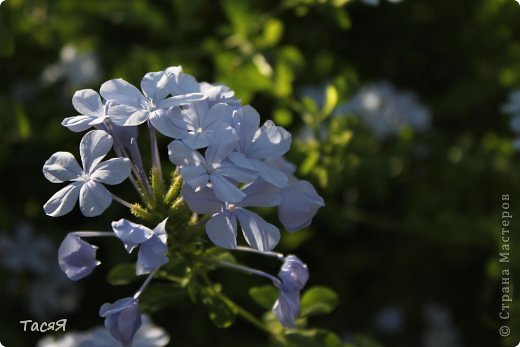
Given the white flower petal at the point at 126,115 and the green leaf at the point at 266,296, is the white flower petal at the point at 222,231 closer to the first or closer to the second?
the white flower petal at the point at 126,115

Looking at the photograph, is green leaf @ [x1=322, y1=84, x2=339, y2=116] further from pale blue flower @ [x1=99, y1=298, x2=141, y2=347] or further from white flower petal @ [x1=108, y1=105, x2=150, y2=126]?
pale blue flower @ [x1=99, y1=298, x2=141, y2=347]

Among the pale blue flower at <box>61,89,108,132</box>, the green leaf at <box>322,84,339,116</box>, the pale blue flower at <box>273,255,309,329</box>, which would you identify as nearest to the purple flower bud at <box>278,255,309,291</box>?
the pale blue flower at <box>273,255,309,329</box>

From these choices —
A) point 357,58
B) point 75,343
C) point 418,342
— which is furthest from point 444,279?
point 75,343

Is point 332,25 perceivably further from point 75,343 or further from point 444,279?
point 75,343

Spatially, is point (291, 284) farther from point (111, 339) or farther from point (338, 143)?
point (338, 143)

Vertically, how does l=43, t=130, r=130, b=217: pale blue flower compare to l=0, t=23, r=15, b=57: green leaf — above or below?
below

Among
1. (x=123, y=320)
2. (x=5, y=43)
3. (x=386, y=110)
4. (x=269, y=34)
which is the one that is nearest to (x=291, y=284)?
(x=123, y=320)

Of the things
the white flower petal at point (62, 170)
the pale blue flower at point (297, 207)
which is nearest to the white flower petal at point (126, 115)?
the white flower petal at point (62, 170)

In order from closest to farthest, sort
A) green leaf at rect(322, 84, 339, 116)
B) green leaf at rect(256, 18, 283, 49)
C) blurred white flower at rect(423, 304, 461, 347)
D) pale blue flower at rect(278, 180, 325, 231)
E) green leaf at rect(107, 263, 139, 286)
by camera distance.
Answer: pale blue flower at rect(278, 180, 325, 231) < green leaf at rect(107, 263, 139, 286) < green leaf at rect(322, 84, 339, 116) < green leaf at rect(256, 18, 283, 49) < blurred white flower at rect(423, 304, 461, 347)
